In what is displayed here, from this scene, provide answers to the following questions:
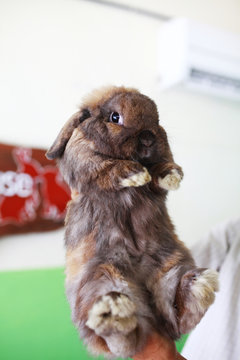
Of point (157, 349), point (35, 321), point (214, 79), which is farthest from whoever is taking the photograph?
point (214, 79)

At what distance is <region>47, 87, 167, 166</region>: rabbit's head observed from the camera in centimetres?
59

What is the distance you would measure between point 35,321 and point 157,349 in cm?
119

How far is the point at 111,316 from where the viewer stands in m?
0.47

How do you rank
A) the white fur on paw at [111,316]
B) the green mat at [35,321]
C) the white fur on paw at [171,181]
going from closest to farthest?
the white fur on paw at [111,316], the white fur on paw at [171,181], the green mat at [35,321]

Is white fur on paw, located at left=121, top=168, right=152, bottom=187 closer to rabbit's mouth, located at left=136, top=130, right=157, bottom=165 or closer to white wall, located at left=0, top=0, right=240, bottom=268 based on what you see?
rabbit's mouth, located at left=136, top=130, right=157, bottom=165

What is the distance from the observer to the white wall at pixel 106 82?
1860 millimetres

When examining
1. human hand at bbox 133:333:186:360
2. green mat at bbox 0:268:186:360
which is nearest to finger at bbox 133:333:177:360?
human hand at bbox 133:333:186:360

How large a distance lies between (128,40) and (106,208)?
1.87 m

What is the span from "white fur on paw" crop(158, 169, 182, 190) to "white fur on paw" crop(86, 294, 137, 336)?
0.21 m

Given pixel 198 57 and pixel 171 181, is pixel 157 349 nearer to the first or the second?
pixel 171 181

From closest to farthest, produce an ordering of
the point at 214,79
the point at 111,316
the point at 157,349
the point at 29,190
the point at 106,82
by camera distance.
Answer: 1. the point at 111,316
2. the point at 157,349
3. the point at 29,190
4. the point at 106,82
5. the point at 214,79

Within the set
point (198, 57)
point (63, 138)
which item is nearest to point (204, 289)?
point (63, 138)

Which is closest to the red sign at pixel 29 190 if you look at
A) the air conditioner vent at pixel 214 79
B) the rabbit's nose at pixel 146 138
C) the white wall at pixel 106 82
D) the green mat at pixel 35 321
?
the white wall at pixel 106 82

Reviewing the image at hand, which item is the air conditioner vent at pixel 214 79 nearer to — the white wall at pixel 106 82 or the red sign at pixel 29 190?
the white wall at pixel 106 82
